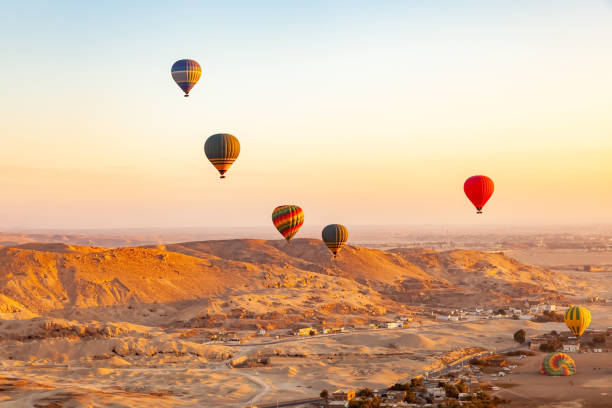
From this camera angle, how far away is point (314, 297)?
117125 mm

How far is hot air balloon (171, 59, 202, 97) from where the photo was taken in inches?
2953

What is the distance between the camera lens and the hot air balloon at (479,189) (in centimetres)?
7362

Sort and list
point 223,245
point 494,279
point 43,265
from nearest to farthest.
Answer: point 43,265 → point 494,279 → point 223,245

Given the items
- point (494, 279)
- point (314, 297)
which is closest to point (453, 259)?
point (494, 279)

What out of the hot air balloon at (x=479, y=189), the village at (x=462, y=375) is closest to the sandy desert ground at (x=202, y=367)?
the village at (x=462, y=375)

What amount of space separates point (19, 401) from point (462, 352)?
44928mm

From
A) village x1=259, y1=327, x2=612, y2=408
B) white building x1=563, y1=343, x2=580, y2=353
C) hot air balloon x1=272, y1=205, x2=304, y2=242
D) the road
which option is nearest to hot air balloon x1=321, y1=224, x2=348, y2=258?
hot air balloon x1=272, y1=205, x2=304, y2=242

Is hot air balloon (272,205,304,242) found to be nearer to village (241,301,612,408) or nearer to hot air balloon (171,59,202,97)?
hot air balloon (171,59,202,97)

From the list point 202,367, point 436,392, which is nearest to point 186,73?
point 202,367

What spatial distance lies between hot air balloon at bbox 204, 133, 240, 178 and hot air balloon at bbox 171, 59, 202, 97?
279 inches

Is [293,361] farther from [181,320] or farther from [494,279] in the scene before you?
[494,279]

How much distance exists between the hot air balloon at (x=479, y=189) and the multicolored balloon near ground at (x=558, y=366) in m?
14.9

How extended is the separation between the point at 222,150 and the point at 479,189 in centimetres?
2414

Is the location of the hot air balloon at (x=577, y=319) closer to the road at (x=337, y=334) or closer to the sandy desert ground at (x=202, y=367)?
the sandy desert ground at (x=202, y=367)
